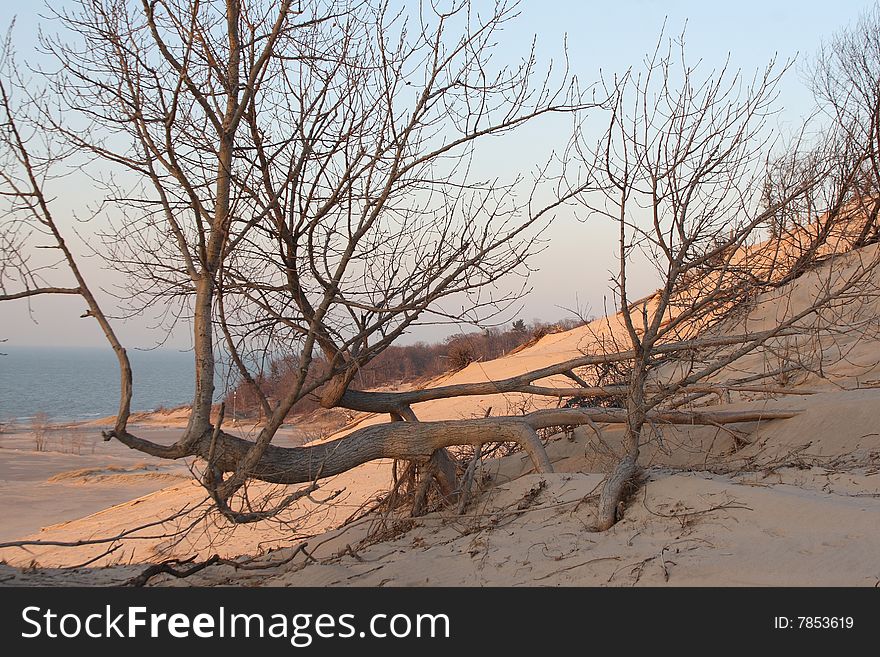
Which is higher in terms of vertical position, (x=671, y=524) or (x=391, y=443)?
(x=391, y=443)

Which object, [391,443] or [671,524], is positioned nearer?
[671,524]

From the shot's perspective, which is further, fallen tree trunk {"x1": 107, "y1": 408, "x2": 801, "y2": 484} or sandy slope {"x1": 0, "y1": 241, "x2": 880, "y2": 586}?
fallen tree trunk {"x1": 107, "y1": 408, "x2": 801, "y2": 484}

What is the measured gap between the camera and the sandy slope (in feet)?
11.6

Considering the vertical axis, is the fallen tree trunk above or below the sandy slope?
above

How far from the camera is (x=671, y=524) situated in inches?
164

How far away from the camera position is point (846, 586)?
3090 mm

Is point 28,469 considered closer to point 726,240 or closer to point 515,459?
point 515,459

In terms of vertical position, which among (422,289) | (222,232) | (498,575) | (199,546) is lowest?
(199,546)

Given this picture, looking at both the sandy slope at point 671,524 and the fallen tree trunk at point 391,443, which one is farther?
the fallen tree trunk at point 391,443

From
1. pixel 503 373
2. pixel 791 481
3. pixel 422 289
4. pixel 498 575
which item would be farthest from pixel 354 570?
pixel 503 373

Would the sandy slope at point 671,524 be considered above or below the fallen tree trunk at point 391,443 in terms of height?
below

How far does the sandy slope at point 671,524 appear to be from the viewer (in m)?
3.54
